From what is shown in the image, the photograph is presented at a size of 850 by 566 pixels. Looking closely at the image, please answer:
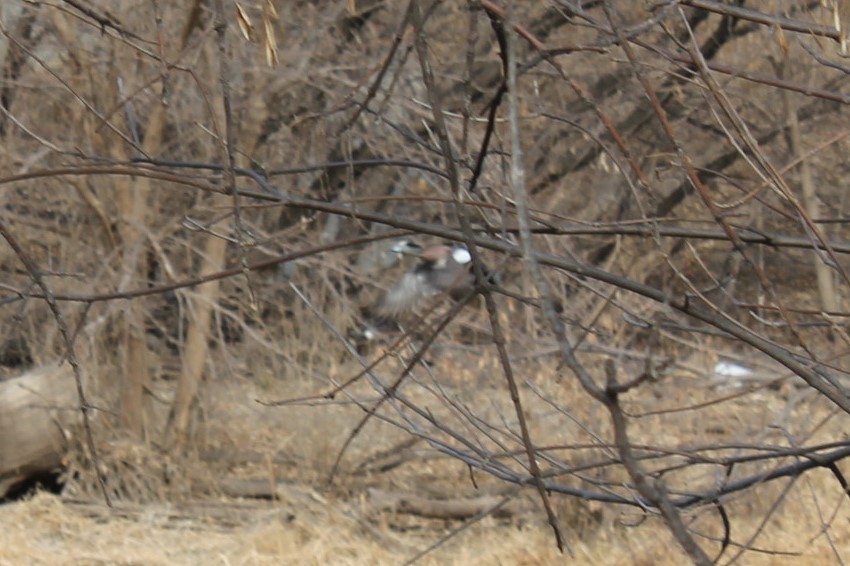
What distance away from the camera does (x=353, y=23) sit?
337 inches

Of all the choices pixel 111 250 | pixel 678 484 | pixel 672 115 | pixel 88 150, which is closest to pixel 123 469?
pixel 111 250

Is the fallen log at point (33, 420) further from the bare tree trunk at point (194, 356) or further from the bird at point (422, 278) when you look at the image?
→ the bird at point (422, 278)

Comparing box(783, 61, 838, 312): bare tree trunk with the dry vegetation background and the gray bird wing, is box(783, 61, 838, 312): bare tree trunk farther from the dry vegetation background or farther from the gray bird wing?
the gray bird wing

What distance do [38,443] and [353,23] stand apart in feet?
11.0

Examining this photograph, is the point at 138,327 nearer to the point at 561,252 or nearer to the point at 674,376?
the point at 561,252

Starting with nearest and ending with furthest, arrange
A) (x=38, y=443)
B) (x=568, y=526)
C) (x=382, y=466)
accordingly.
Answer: (x=568, y=526), (x=38, y=443), (x=382, y=466)

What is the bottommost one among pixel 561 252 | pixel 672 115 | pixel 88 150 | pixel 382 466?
pixel 382 466

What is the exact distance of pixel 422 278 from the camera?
25.5 feet

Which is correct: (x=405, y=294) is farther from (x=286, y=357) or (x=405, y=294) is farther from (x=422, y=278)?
(x=286, y=357)

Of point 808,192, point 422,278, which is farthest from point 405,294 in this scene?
point 808,192

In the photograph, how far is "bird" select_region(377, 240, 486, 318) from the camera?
7.32 meters

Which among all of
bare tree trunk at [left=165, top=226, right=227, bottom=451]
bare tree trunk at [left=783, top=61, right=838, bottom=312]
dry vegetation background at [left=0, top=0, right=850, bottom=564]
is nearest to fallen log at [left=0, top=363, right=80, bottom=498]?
dry vegetation background at [left=0, top=0, right=850, bottom=564]

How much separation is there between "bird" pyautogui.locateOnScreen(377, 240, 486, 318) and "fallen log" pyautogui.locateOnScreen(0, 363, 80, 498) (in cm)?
196

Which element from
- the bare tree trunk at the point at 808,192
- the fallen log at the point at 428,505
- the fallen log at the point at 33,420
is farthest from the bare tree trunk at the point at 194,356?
the bare tree trunk at the point at 808,192
